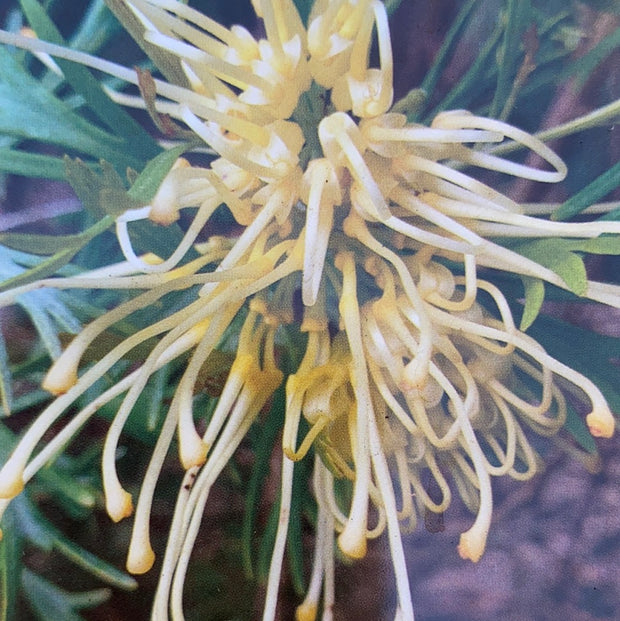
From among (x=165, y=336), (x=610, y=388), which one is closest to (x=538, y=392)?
(x=610, y=388)

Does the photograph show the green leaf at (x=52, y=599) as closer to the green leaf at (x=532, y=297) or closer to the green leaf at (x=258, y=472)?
the green leaf at (x=258, y=472)

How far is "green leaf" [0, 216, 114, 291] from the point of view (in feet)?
1.17

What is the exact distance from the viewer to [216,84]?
35 centimetres

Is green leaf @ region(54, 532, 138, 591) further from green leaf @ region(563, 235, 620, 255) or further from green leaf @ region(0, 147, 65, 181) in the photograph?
green leaf @ region(563, 235, 620, 255)

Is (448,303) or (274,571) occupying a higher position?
(448,303)

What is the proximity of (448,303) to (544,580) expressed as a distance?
8.5 inches

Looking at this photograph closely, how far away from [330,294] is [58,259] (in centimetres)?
18

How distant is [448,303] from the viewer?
37 centimetres

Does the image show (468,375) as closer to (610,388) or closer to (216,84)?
(610,388)

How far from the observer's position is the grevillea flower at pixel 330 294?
1.16 ft

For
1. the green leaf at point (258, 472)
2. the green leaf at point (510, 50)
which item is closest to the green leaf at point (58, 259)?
the green leaf at point (258, 472)

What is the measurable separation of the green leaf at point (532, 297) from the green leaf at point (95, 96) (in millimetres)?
265

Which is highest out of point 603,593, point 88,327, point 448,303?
point 88,327

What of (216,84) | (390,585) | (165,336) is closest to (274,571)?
(390,585)
